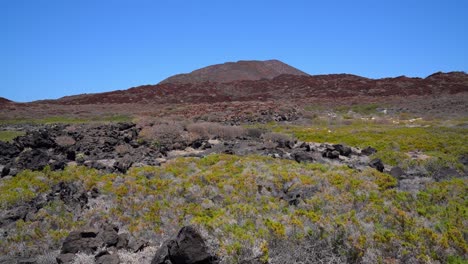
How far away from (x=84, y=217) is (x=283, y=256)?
475 cm

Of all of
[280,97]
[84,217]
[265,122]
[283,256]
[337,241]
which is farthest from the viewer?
[280,97]

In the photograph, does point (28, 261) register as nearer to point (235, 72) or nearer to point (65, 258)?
point (65, 258)

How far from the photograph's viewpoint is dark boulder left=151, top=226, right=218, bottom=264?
562cm

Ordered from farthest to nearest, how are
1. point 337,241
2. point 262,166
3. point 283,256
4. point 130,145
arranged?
point 130,145
point 262,166
point 337,241
point 283,256

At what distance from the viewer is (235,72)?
99938 mm

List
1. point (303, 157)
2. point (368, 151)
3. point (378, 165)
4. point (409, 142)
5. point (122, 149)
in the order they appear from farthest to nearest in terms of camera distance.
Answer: point (409, 142), point (368, 151), point (122, 149), point (303, 157), point (378, 165)

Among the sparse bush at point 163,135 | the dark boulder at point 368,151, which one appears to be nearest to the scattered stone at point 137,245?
the sparse bush at point 163,135

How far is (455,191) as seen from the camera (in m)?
9.31

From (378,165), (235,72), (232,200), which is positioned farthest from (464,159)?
(235,72)

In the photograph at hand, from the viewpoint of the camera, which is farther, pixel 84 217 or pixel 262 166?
pixel 262 166

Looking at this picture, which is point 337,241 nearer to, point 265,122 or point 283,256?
point 283,256

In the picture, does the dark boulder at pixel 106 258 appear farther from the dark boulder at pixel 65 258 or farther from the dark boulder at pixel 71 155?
the dark boulder at pixel 71 155

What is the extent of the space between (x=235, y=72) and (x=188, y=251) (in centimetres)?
9592

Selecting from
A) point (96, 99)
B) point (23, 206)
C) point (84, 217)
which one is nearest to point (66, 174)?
point (23, 206)
